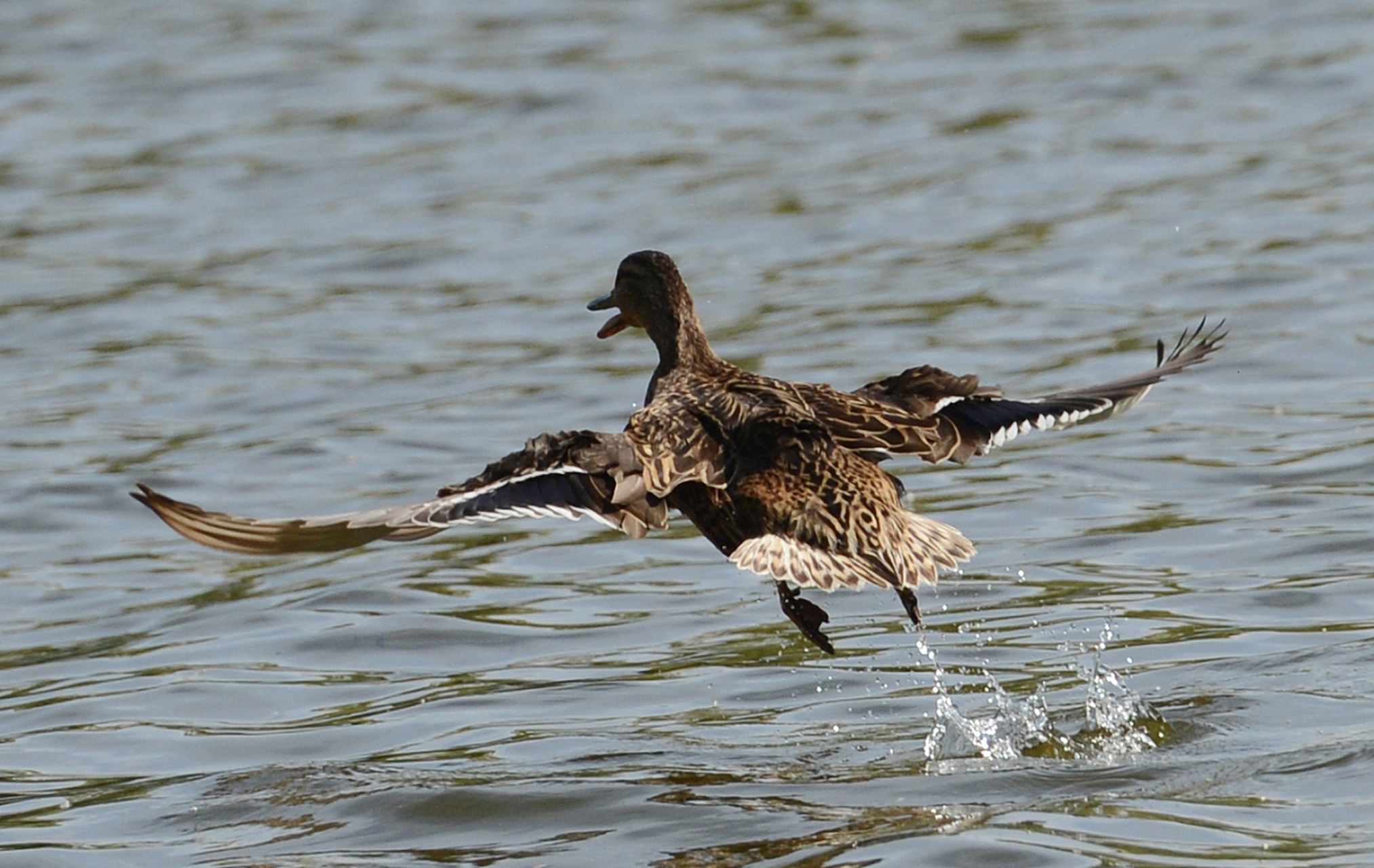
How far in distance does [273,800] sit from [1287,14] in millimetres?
13347

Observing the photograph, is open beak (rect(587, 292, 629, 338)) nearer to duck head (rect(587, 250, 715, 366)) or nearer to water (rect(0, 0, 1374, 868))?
duck head (rect(587, 250, 715, 366))

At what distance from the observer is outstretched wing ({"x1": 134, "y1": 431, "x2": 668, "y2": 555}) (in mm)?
5434

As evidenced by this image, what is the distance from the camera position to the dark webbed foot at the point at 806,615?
21.4ft

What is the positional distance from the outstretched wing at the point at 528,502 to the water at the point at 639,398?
28.2 inches

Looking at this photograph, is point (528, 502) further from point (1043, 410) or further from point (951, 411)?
point (1043, 410)

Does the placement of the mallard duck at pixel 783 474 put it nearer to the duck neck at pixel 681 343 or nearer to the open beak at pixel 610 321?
the duck neck at pixel 681 343

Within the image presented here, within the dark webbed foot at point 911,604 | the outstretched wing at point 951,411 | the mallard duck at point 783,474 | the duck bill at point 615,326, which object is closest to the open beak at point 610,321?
the duck bill at point 615,326

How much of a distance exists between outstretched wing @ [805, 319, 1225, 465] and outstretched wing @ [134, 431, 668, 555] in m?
0.66

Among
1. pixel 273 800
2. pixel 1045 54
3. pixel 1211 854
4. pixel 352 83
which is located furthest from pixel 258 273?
pixel 1211 854

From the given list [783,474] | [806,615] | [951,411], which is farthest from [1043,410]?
[806,615]

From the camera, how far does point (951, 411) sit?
656 centimetres

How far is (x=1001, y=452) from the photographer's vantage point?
10.1 meters

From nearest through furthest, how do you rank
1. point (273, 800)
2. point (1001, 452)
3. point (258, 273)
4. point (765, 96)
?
point (273, 800)
point (1001, 452)
point (258, 273)
point (765, 96)

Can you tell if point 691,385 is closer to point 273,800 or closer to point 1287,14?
point 273,800
